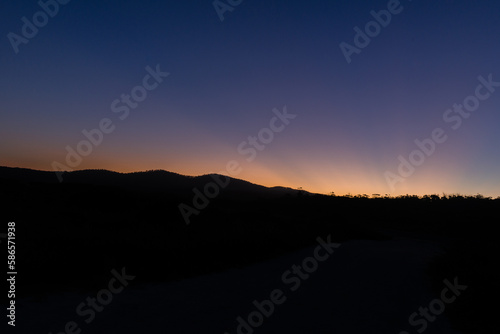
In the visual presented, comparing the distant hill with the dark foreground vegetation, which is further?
the distant hill

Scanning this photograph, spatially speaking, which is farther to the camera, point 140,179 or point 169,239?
point 140,179

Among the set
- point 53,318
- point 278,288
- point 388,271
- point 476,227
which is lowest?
point 53,318

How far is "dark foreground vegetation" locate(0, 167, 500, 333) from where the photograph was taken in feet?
28.9

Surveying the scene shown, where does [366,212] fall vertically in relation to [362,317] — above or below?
above

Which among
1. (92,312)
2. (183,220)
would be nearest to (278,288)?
(92,312)

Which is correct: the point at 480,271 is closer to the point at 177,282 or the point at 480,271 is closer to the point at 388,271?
the point at 388,271

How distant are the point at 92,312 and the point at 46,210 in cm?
1844

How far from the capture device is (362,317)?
706 cm

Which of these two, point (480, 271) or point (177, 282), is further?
point (177, 282)

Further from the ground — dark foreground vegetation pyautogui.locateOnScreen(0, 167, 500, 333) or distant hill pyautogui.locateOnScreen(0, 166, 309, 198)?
distant hill pyautogui.locateOnScreen(0, 166, 309, 198)

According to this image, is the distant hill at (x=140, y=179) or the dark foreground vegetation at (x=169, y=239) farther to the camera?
the distant hill at (x=140, y=179)

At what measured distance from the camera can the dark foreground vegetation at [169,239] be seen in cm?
882

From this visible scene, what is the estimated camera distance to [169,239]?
13531 mm

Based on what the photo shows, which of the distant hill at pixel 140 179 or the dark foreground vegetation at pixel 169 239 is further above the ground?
the distant hill at pixel 140 179
